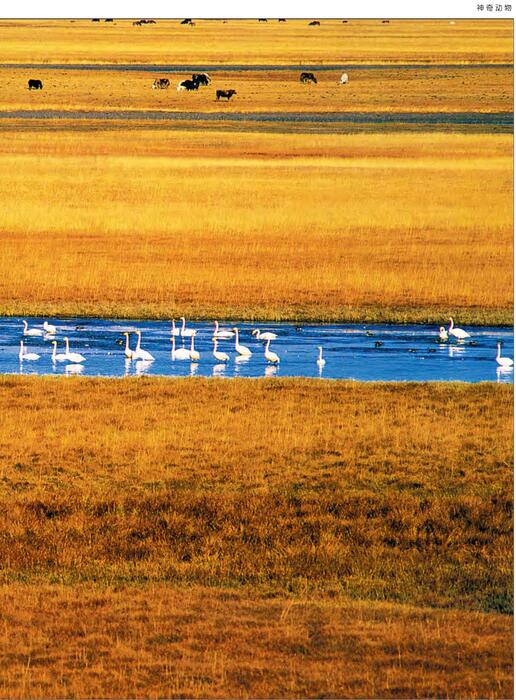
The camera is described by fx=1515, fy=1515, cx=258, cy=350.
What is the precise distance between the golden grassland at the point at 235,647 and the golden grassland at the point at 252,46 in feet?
415

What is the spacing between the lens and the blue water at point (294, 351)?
3039 centimetres

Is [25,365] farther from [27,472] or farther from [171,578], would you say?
[171,578]

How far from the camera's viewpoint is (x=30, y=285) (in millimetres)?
41781

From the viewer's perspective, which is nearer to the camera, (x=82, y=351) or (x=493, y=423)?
(x=493, y=423)

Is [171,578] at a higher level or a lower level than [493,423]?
lower

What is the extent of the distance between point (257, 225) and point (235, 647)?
135ft

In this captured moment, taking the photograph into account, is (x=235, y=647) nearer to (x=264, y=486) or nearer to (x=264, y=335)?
(x=264, y=486)

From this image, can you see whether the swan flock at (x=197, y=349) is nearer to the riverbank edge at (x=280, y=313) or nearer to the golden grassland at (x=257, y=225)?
the riverbank edge at (x=280, y=313)

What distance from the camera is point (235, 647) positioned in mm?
14000

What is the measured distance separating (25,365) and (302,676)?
1862 cm

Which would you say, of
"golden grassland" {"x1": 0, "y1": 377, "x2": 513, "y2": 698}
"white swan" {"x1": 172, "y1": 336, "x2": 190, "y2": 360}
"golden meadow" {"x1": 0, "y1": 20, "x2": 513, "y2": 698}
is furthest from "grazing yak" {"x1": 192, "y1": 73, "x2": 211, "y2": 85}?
"golden grassland" {"x1": 0, "y1": 377, "x2": 513, "y2": 698}

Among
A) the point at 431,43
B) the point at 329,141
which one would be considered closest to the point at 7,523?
the point at 329,141

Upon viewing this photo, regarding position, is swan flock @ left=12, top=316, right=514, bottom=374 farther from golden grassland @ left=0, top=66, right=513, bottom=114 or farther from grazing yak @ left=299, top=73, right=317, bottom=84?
grazing yak @ left=299, top=73, right=317, bottom=84

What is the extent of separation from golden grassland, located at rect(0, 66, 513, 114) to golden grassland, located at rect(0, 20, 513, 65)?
16.4 m
